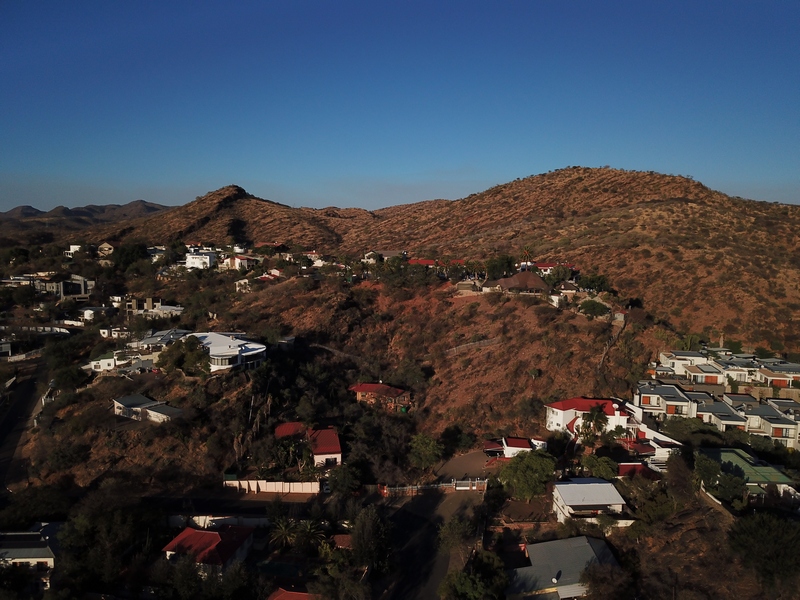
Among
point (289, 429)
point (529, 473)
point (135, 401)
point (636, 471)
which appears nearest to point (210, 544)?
point (289, 429)

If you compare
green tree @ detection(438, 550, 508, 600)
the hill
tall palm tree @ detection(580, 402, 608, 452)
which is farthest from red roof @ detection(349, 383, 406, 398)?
the hill

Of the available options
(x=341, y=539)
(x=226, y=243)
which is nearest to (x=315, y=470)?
(x=341, y=539)

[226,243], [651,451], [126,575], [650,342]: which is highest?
[226,243]

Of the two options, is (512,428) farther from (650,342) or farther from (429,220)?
(429,220)

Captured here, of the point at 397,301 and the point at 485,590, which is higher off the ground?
the point at 397,301

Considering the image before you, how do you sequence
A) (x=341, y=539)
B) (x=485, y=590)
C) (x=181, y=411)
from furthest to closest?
(x=181, y=411)
(x=341, y=539)
(x=485, y=590)

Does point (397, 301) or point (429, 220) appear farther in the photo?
point (429, 220)

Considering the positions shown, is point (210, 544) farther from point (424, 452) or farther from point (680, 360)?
point (680, 360)

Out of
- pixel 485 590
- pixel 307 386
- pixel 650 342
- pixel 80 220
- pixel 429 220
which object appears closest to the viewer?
pixel 485 590
